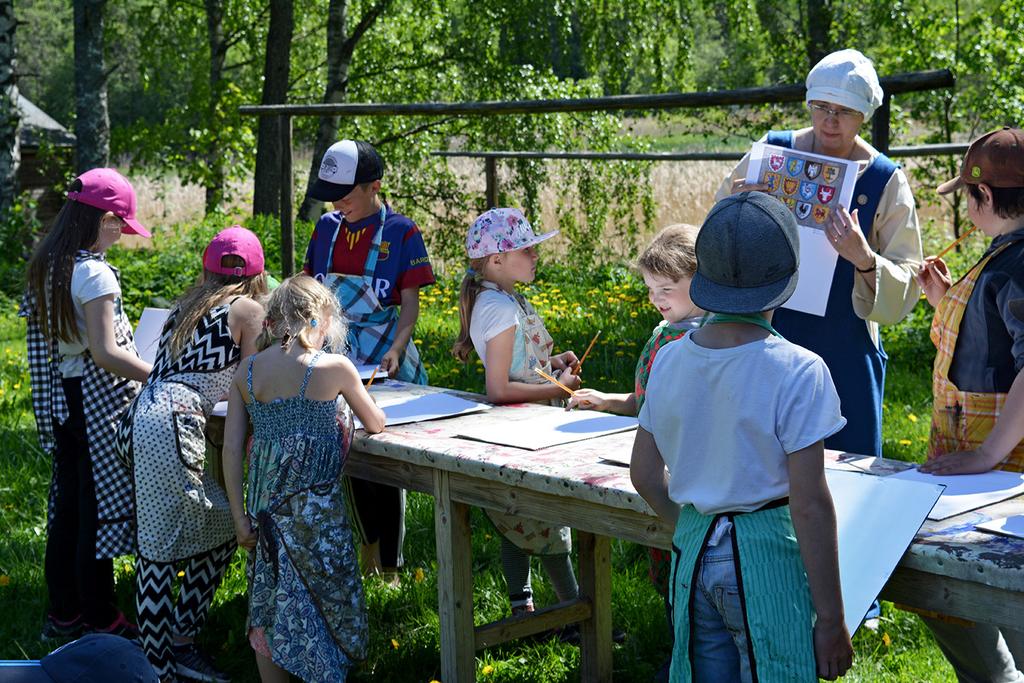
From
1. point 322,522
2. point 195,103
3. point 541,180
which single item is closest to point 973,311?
point 322,522

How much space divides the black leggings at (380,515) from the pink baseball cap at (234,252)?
1061mm

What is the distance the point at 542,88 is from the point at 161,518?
429 inches

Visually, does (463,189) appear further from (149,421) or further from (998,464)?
(998,464)

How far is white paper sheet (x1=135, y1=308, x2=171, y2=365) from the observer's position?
421 cm

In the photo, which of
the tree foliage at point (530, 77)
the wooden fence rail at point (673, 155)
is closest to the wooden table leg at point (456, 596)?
the wooden fence rail at point (673, 155)

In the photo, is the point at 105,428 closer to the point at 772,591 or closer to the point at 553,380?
the point at 553,380

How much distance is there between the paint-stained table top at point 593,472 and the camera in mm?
2164

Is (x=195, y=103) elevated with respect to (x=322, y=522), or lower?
elevated

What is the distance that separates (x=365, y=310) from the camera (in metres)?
4.44

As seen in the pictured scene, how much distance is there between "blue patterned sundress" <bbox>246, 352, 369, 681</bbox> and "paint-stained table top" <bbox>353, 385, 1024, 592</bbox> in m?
0.17

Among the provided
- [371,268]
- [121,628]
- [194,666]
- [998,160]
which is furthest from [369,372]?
[998,160]

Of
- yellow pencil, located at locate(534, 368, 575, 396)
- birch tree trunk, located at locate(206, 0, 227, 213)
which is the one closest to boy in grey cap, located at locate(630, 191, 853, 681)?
yellow pencil, located at locate(534, 368, 575, 396)

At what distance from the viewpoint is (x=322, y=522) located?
11.3 ft

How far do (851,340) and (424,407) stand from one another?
1368mm
